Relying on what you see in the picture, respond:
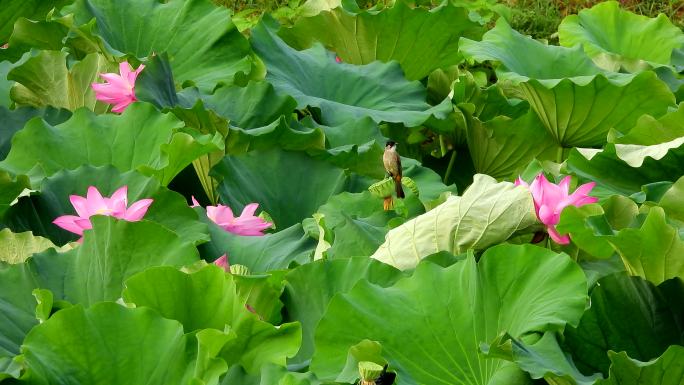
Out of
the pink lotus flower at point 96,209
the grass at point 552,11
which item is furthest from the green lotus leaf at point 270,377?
the grass at point 552,11

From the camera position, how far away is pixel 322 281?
148 cm

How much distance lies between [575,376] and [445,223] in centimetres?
37

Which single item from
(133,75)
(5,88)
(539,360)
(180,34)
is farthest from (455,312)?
(180,34)

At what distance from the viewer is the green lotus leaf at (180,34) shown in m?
2.67

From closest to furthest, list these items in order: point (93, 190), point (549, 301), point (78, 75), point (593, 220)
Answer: point (549, 301), point (593, 220), point (93, 190), point (78, 75)

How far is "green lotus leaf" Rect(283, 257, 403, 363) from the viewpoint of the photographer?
1.48 meters

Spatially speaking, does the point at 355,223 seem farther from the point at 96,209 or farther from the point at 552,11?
the point at 552,11

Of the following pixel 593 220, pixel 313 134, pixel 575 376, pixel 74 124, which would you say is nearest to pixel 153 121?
pixel 74 124

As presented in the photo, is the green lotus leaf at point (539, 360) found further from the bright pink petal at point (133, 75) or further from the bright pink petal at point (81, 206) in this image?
the bright pink petal at point (133, 75)

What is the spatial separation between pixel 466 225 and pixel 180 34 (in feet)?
4.49

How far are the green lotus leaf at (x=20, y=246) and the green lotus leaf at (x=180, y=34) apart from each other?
1.04 m

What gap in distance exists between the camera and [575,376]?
124cm

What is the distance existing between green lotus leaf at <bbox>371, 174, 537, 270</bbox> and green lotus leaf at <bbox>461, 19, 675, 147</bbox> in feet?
2.67

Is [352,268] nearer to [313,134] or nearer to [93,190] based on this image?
[93,190]
